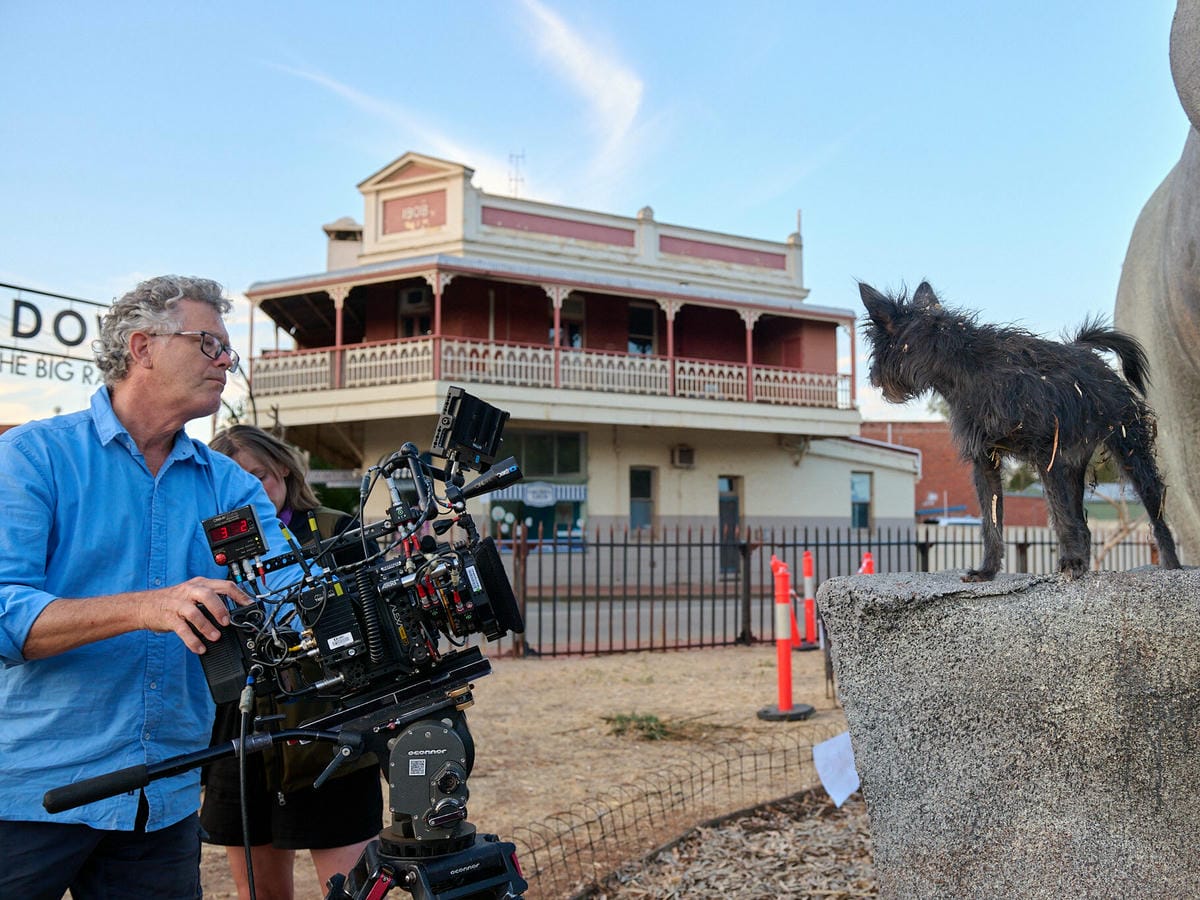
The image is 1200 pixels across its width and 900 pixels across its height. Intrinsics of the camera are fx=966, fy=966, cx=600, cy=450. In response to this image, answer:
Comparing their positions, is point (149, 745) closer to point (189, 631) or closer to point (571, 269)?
point (189, 631)

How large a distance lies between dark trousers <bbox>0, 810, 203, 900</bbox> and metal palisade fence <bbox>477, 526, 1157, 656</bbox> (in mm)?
6702

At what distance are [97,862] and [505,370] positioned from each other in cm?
1704

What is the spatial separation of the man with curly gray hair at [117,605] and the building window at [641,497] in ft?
62.1

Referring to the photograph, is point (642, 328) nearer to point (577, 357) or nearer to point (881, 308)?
point (577, 357)

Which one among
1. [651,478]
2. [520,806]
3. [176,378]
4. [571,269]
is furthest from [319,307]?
[176,378]

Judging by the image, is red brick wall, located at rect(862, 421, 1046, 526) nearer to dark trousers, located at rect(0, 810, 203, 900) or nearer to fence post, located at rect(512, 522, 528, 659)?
fence post, located at rect(512, 522, 528, 659)

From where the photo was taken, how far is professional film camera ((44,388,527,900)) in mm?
2076

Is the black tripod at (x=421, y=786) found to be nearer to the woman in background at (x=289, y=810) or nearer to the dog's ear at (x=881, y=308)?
the woman in background at (x=289, y=810)

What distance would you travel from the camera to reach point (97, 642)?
7.12 ft

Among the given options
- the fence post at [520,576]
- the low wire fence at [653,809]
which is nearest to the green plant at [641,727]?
the low wire fence at [653,809]

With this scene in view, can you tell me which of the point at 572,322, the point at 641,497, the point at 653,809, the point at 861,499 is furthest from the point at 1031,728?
the point at 861,499

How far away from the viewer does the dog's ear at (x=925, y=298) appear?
2.74 metres

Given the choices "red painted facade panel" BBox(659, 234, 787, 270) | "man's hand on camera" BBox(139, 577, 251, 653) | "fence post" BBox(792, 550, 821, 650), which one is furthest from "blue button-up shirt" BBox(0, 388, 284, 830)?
"red painted facade panel" BBox(659, 234, 787, 270)

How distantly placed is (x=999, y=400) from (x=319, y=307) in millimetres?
20666
